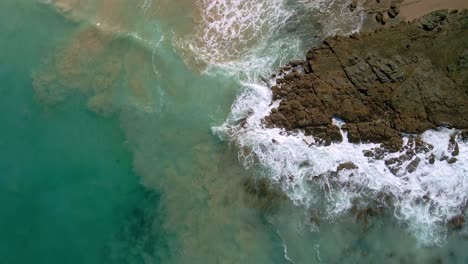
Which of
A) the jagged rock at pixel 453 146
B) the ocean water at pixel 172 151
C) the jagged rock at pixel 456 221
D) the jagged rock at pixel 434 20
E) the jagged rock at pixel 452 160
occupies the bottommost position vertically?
the ocean water at pixel 172 151

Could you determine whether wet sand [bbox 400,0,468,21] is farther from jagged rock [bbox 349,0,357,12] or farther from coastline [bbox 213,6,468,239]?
jagged rock [bbox 349,0,357,12]

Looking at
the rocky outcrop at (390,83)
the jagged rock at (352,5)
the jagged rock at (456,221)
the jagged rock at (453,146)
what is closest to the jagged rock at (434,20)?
the rocky outcrop at (390,83)

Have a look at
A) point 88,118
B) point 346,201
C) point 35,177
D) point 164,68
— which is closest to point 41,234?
point 35,177

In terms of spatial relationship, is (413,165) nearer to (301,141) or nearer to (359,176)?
(359,176)

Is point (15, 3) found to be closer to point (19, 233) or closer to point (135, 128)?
point (135, 128)

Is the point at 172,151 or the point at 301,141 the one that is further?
the point at 172,151

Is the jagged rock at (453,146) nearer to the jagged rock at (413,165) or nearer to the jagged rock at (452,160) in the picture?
the jagged rock at (452,160)

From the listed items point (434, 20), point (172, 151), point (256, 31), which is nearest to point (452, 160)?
point (434, 20)
